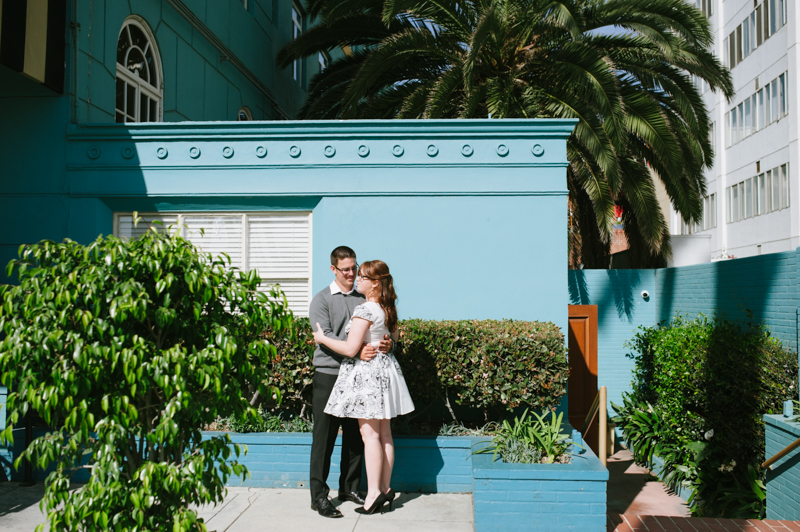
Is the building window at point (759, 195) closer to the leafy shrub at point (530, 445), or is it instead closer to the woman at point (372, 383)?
the leafy shrub at point (530, 445)

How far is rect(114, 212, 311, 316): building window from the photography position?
705 cm

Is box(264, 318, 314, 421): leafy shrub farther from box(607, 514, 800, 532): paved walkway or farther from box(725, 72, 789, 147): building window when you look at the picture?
box(725, 72, 789, 147): building window

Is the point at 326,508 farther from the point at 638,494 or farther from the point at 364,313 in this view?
the point at 638,494

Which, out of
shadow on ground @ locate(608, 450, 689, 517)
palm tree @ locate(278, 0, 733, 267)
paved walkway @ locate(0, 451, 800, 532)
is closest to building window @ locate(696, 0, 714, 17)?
palm tree @ locate(278, 0, 733, 267)

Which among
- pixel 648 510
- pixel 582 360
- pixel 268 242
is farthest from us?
pixel 582 360

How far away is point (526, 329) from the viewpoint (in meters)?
6.03

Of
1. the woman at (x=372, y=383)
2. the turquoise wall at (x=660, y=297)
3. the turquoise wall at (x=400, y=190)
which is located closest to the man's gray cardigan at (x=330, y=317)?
the woman at (x=372, y=383)

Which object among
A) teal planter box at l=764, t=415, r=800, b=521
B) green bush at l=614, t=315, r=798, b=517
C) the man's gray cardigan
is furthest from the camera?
green bush at l=614, t=315, r=798, b=517

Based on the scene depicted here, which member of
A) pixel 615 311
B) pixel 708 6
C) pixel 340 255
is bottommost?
pixel 615 311

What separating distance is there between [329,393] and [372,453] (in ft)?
1.95

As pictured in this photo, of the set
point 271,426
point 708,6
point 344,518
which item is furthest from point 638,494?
point 708,6

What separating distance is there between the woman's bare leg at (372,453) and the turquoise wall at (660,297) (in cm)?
505

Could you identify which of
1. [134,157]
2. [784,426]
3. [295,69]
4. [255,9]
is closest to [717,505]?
[784,426]

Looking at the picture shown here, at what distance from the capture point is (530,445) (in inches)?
201
